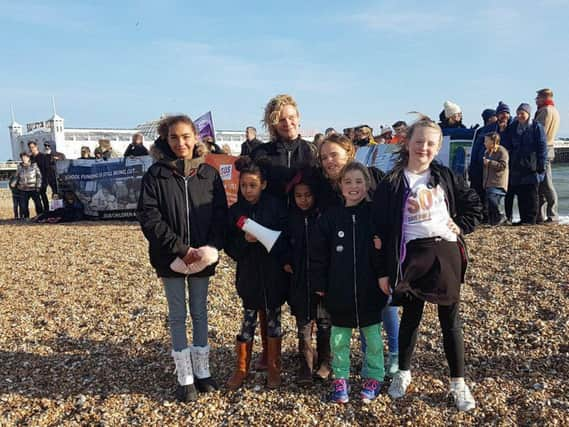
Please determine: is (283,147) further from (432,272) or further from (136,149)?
(136,149)

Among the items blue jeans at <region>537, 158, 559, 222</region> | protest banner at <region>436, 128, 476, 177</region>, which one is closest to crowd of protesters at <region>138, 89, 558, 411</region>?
protest banner at <region>436, 128, 476, 177</region>

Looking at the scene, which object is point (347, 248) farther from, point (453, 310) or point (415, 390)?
point (415, 390)

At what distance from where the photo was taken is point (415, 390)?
10.9 feet

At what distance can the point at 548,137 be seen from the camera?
8961 mm

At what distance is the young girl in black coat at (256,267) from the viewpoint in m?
3.45

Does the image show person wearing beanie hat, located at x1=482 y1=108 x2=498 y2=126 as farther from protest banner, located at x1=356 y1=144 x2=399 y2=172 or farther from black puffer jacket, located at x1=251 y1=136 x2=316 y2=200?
black puffer jacket, located at x1=251 y1=136 x2=316 y2=200

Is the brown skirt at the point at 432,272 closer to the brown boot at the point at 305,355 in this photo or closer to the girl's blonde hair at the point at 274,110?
the brown boot at the point at 305,355

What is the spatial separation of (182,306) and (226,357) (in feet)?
2.91

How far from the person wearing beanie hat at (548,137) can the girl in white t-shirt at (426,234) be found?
6646 mm

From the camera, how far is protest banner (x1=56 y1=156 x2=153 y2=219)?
12.5 meters

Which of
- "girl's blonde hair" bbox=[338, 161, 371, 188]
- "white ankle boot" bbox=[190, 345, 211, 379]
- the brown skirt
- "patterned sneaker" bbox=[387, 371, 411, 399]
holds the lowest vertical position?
"patterned sneaker" bbox=[387, 371, 411, 399]

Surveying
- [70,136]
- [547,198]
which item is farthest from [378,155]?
[70,136]

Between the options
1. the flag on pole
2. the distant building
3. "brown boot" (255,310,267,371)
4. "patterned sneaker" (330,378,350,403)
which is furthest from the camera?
the distant building

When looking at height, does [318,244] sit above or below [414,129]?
below
